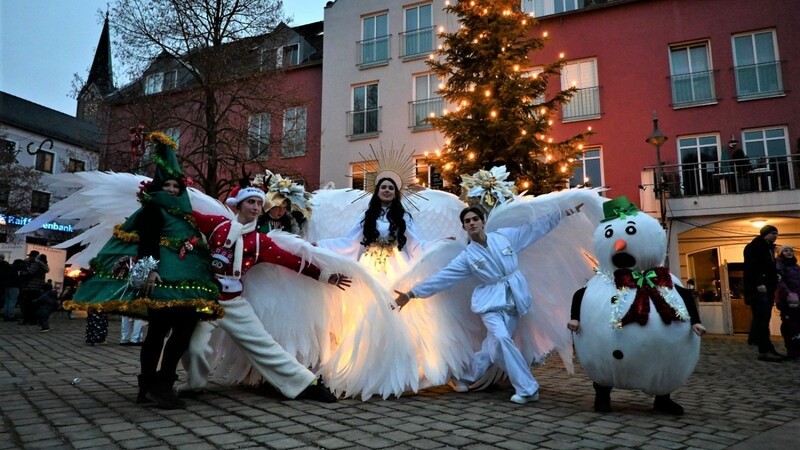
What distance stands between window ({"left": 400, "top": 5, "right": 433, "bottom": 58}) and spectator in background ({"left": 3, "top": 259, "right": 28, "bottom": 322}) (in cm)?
1356

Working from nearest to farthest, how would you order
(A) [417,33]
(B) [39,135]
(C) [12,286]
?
(C) [12,286], (A) [417,33], (B) [39,135]

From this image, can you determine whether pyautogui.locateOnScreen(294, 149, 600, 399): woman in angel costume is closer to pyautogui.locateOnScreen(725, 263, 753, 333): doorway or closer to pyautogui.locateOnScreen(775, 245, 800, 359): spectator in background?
pyautogui.locateOnScreen(775, 245, 800, 359): spectator in background

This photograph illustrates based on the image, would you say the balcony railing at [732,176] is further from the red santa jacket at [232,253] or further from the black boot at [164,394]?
the black boot at [164,394]

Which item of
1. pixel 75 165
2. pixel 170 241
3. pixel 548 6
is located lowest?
pixel 170 241

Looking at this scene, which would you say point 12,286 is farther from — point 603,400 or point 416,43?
point 603,400

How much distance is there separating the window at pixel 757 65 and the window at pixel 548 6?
5.16 m

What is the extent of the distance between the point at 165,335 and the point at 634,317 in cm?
337

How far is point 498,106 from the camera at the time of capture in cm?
1025

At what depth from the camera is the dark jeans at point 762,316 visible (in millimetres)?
7809

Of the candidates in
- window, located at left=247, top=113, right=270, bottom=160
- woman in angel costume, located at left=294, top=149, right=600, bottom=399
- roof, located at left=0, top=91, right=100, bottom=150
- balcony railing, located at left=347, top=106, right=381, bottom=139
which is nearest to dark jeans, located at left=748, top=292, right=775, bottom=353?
woman in angel costume, located at left=294, top=149, right=600, bottom=399

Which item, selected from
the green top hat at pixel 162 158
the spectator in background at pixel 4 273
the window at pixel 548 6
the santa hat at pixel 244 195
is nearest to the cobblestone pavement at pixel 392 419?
the santa hat at pixel 244 195

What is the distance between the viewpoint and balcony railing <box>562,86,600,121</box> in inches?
667

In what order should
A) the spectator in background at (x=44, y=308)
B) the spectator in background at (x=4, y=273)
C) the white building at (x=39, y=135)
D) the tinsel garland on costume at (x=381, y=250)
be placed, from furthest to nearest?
the white building at (x=39, y=135)
the spectator in background at (x=4, y=273)
the spectator in background at (x=44, y=308)
the tinsel garland on costume at (x=381, y=250)

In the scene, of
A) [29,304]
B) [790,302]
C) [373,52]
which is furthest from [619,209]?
[373,52]
